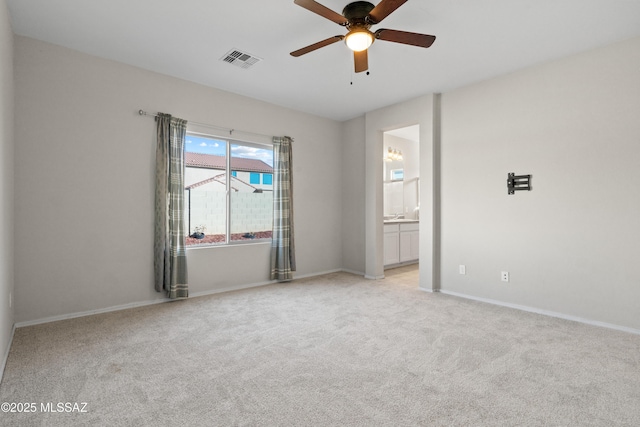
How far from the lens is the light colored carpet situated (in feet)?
5.80

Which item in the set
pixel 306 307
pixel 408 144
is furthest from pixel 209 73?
pixel 408 144

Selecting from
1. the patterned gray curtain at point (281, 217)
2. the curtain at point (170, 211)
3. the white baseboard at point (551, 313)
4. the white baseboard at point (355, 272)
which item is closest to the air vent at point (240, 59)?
the curtain at point (170, 211)

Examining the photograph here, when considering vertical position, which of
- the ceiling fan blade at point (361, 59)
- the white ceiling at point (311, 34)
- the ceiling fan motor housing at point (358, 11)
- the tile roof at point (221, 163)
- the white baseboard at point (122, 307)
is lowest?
the white baseboard at point (122, 307)

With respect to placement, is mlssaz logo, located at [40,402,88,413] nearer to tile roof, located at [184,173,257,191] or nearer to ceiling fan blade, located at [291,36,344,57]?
tile roof, located at [184,173,257,191]

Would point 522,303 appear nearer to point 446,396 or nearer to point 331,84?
point 446,396

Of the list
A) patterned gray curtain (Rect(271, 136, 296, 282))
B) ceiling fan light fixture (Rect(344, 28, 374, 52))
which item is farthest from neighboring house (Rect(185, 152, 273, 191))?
ceiling fan light fixture (Rect(344, 28, 374, 52))

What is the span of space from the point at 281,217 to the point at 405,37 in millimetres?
3066

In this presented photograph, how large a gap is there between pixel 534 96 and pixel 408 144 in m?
4.14

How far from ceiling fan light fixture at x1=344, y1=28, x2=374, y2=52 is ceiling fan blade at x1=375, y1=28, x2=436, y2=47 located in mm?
71

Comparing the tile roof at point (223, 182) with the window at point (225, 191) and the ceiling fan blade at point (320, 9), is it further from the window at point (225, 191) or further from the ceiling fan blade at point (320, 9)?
the ceiling fan blade at point (320, 9)

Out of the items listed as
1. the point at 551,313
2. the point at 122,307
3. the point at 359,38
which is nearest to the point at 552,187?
the point at 551,313

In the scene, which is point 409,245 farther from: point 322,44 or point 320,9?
point 320,9

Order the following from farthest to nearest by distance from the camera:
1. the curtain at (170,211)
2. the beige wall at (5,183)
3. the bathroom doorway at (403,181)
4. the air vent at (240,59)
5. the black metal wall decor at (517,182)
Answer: the bathroom doorway at (403,181)
the curtain at (170,211)
the black metal wall decor at (517,182)
the air vent at (240,59)
the beige wall at (5,183)

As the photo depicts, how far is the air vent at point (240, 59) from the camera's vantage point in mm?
3344
